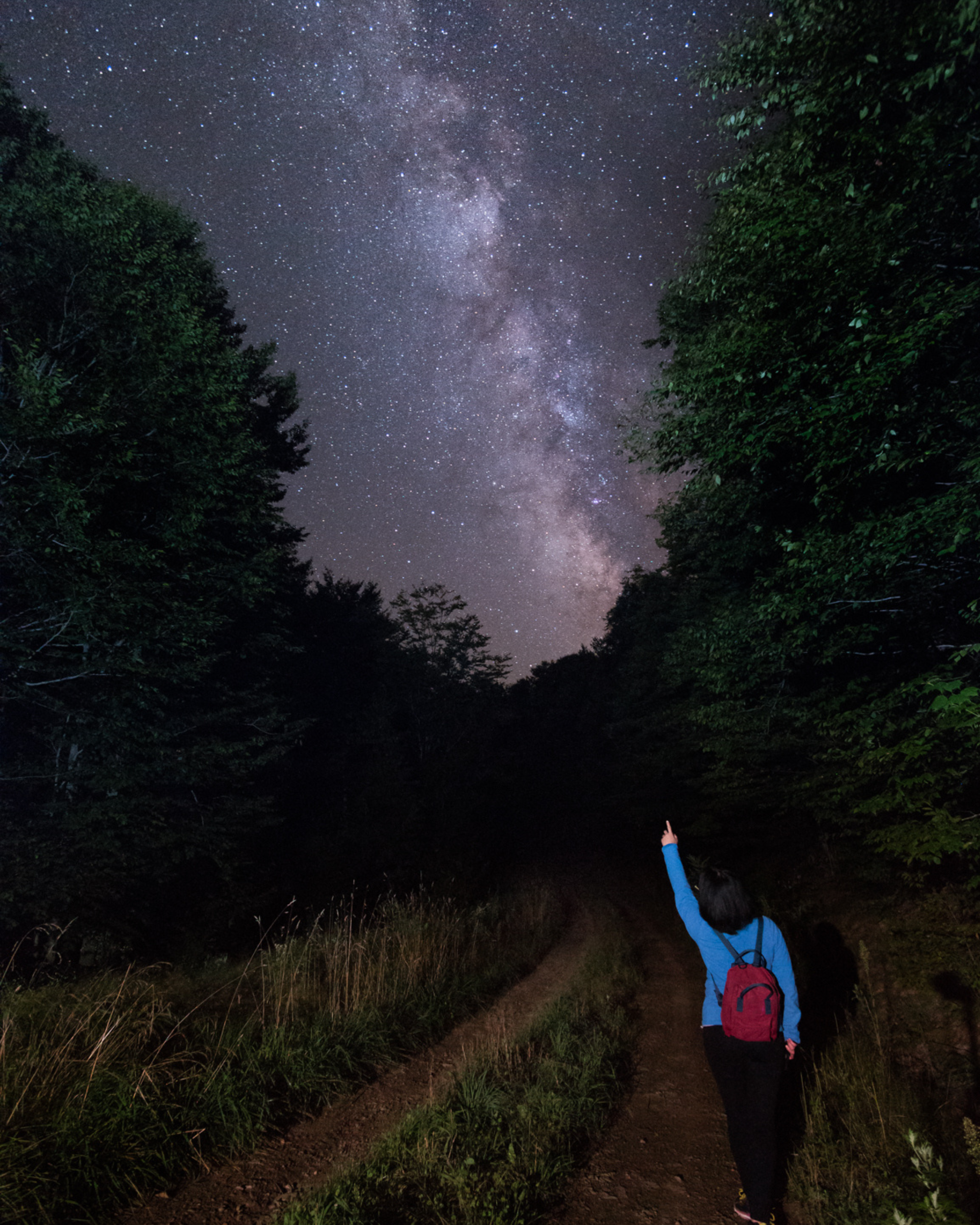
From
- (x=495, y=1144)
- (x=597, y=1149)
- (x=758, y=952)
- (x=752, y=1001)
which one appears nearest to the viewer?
(x=752, y=1001)

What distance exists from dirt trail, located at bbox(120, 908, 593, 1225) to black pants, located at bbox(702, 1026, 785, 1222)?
2369 mm

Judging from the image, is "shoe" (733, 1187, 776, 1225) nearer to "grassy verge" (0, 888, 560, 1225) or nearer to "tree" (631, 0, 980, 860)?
"grassy verge" (0, 888, 560, 1225)

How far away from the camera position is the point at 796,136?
5.40 m

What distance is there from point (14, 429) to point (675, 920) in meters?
16.2

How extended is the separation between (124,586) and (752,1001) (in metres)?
9.73

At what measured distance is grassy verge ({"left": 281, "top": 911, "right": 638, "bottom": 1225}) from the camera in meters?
3.29

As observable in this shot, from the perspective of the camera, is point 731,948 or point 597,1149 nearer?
point 731,948

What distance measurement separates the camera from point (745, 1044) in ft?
10.2

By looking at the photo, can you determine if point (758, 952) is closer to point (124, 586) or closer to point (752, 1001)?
point (752, 1001)

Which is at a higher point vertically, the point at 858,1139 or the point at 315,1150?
the point at 315,1150

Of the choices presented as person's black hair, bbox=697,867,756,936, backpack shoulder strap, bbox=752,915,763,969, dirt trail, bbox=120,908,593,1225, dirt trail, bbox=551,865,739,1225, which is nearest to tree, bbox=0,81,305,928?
dirt trail, bbox=120,908,593,1225

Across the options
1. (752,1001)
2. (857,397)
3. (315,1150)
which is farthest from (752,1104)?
(857,397)

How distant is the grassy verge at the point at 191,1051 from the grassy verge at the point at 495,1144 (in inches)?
41.6

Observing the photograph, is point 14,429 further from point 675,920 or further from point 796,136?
point 675,920
